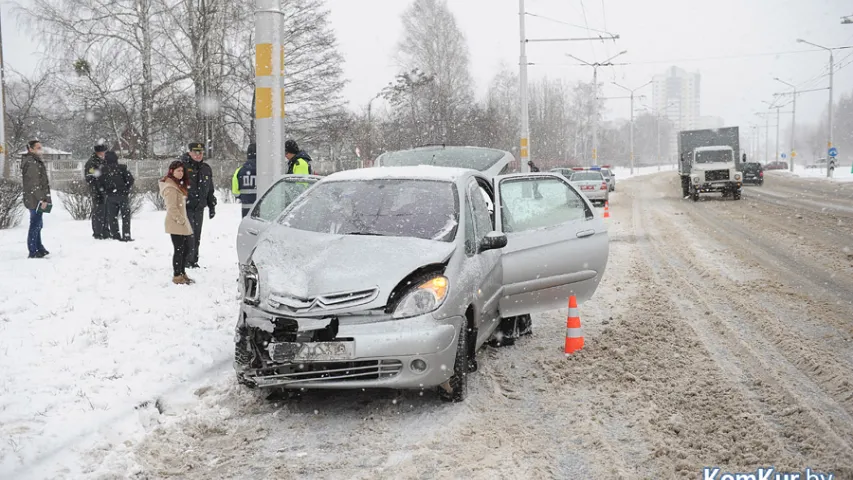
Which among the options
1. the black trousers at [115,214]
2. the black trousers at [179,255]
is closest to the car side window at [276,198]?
the black trousers at [179,255]

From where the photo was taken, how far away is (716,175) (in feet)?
94.0

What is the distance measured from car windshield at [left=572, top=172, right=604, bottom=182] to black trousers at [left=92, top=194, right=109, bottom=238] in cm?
1938

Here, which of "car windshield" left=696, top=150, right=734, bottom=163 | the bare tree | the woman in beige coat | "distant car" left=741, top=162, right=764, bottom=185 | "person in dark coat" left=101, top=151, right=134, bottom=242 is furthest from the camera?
the bare tree

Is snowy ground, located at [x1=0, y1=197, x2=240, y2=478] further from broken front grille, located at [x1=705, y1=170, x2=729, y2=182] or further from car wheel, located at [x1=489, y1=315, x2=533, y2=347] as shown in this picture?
broken front grille, located at [x1=705, y1=170, x2=729, y2=182]

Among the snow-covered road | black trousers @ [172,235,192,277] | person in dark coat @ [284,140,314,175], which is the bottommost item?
the snow-covered road

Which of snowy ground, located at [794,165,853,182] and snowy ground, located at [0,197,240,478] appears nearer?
snowy ground, located at [0,197,240,478]

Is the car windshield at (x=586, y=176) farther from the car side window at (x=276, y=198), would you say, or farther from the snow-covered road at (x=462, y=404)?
the car side window at (x=276, y=198)

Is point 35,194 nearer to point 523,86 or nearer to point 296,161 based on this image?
point 296,161

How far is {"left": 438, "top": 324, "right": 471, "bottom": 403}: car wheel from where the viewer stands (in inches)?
192

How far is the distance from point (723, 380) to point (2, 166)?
1932 cm

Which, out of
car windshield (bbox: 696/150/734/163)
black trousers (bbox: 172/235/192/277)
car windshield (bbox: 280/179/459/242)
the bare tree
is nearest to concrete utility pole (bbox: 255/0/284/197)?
black trousers (bbox: 172/235/192/277)

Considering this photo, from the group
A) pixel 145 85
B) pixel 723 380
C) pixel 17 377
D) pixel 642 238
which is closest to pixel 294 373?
pixel 17 377

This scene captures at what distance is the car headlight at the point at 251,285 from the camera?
490 cm

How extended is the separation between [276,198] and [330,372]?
14.0 feet
